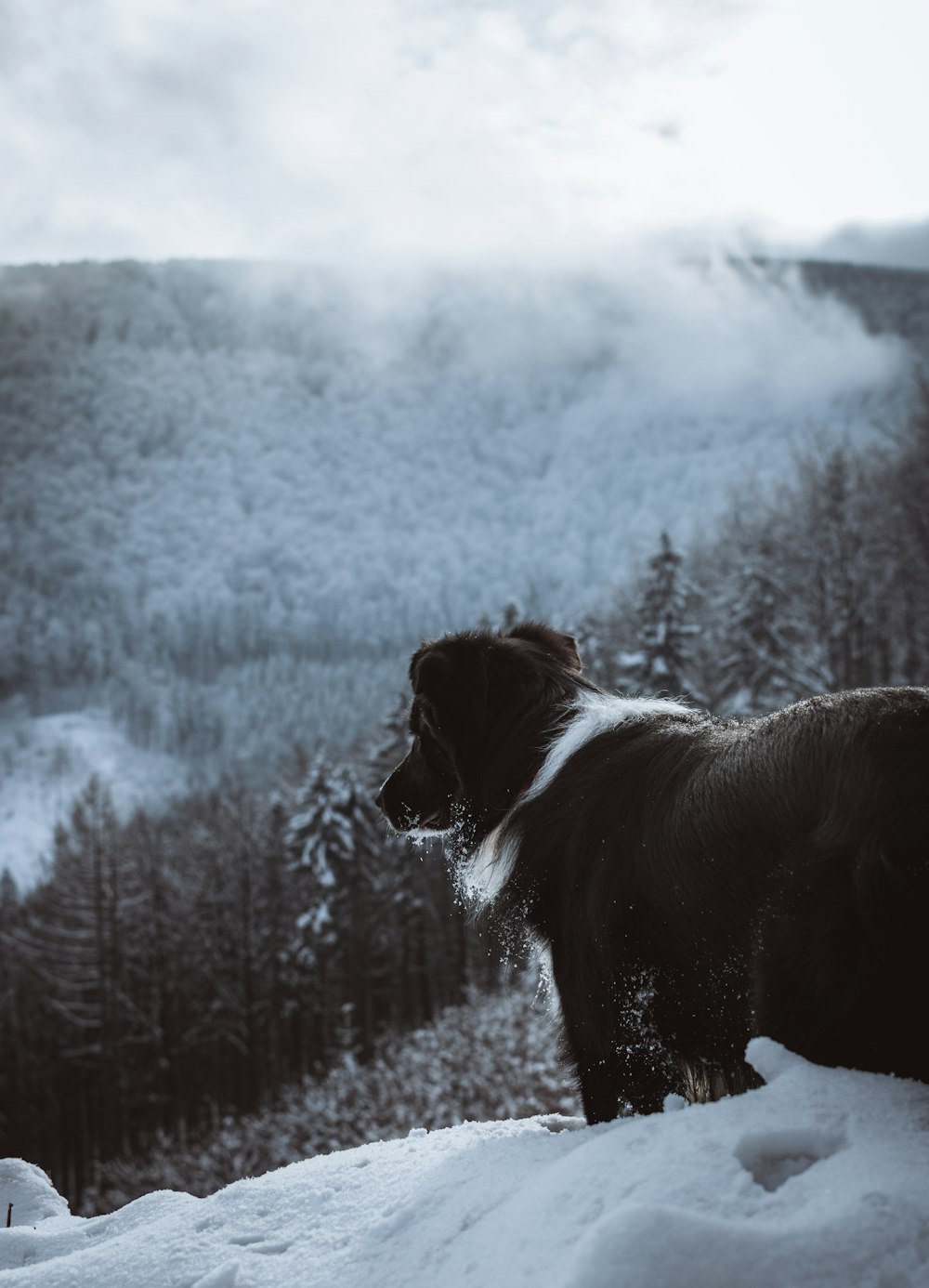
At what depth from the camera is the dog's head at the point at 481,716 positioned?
153 inches

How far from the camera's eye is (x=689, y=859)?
2.72m

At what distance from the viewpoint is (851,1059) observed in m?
2.24

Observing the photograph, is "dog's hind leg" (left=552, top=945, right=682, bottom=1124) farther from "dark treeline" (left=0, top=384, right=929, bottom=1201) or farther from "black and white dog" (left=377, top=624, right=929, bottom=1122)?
"dark treeline" (left=0, top=384, right=929, bottom=1201)

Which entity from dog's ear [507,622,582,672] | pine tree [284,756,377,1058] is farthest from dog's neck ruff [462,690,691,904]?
pine tree [284,756,377,1058]

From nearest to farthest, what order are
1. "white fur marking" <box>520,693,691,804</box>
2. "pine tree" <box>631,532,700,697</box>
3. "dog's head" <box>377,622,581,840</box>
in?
"white fur marking" <box>520,693,691,804</box> < "dog's head" <box>377,622,581,840</box> < "pine tree" <box>631,532,700,697</box>

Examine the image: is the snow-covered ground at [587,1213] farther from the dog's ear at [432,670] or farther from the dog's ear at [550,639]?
the dog's ear at [550,639]

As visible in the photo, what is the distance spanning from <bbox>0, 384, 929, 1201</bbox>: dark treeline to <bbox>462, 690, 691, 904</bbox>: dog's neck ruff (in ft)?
80.4

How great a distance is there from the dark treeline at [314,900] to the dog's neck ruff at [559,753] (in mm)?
24507

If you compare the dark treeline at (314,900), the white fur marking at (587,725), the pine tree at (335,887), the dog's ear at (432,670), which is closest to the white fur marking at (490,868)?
the white fur marking at (587,725)

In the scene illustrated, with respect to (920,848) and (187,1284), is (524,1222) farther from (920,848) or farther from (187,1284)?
(920,848)

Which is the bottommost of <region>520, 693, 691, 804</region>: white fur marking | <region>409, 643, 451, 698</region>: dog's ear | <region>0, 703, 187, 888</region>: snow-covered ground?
<region>0, 703, 187, 888</region>: snow-covered ground

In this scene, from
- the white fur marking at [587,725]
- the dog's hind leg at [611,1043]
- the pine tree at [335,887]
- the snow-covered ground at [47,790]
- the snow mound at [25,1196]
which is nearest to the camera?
the dog's hind leg at [611,1043]

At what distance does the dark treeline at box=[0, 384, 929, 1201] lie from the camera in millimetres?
30625

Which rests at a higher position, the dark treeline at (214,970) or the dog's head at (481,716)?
the dog's head at (481,716)
